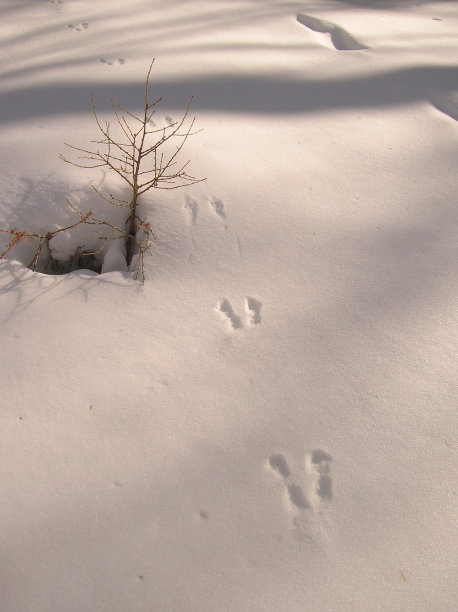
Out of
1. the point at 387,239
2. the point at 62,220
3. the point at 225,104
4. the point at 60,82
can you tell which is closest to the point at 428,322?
the point at 387,239

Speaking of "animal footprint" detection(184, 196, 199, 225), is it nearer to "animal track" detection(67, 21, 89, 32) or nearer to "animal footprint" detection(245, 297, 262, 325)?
"animal footprint" detection(245, 297, 262, 325)

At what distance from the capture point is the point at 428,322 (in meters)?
1.64

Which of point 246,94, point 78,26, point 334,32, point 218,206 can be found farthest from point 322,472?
point 78,26

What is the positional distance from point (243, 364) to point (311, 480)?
15.1 inches

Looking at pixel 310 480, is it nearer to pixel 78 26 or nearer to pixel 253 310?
pixel 253 310

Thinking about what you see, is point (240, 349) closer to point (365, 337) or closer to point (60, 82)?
point (365, 337)

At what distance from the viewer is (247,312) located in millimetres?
1655

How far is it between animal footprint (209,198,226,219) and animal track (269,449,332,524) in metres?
0.95

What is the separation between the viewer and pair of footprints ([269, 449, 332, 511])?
1267 mm

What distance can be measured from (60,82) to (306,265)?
165cm

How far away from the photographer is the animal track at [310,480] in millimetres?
1267

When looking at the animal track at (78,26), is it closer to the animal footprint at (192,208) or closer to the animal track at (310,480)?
the animal footprint at (192,208)

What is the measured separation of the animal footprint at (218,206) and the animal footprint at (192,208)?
2.5 inches

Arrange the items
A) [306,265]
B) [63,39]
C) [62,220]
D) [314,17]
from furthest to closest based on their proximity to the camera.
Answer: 1. [314,17]
2. [63,39]
3. [62,220]
4. [306,265]
